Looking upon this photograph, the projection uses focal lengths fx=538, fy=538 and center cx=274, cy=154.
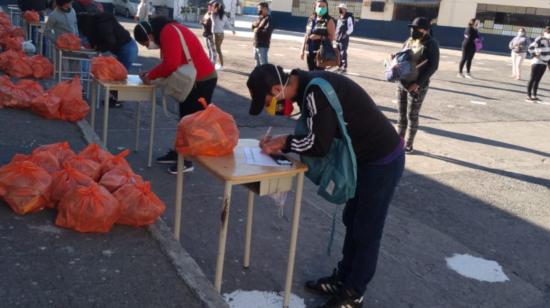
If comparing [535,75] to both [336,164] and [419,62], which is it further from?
[336,164]

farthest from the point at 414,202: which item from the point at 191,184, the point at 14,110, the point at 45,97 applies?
the point at 14,110

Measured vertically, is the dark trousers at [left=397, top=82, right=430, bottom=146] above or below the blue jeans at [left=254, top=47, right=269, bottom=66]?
below

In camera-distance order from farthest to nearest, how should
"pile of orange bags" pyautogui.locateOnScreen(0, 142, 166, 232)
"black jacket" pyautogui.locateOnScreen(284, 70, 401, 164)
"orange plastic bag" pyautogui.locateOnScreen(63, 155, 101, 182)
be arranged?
"orange plastic bag" pyautogui.locateOnScreen(63, 155, 101, 182) < "pile of orange bags" pyautogui.locateOnScreen(0, 142, 166, 232) < "black jacket" pyautogui.locateOnScreen(284, 70, 401, 164)

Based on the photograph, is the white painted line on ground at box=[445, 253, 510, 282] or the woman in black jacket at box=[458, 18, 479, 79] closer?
the white painted line on ground at box=[445, 253, 510, 282]

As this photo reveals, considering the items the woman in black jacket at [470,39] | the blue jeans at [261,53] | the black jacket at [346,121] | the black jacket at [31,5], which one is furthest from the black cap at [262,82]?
the woman in black jacket at [470,39]

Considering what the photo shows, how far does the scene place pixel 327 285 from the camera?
3.59 m

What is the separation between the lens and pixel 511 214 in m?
5.59

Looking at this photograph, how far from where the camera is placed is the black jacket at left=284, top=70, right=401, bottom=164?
280cm

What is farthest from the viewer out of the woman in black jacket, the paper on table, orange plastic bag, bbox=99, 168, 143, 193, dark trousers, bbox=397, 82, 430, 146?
the woman in black jacket

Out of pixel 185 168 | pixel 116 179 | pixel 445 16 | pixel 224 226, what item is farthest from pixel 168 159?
pixel 445 16

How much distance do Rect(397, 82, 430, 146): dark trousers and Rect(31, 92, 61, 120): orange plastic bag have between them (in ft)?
14.1

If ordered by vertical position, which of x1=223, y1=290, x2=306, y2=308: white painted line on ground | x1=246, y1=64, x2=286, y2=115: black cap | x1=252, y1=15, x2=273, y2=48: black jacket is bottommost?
x1=223, y1=290, x2=306, y2=308: white painted line on ground

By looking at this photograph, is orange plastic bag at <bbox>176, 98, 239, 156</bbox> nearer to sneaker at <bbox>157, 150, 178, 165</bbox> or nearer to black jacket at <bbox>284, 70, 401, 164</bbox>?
black jacket at <bbox>284, 70, 401, 164</bbox>

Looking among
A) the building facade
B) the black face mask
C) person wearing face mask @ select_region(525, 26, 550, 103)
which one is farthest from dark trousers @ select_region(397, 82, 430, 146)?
the building facade
